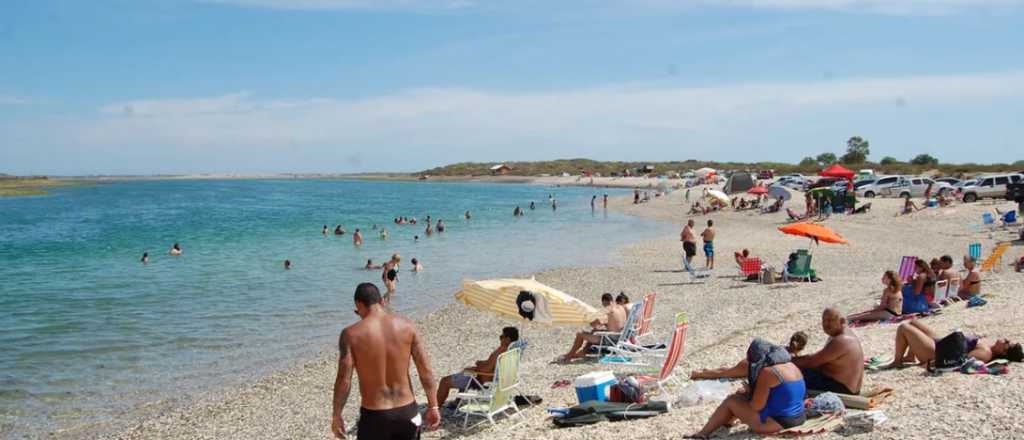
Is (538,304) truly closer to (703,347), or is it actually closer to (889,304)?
(703,347)

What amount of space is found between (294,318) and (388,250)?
15.7 meters

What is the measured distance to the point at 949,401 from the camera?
6977 mm

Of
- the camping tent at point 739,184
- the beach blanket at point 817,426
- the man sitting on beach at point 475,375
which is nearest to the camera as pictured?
the beach blanket at point 817,426

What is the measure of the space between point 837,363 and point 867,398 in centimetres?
38

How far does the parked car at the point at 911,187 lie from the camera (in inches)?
1593

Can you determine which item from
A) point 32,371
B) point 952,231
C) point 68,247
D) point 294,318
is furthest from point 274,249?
point 952,231

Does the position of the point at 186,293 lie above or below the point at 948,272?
below

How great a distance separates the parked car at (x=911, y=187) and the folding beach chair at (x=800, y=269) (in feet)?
86.0

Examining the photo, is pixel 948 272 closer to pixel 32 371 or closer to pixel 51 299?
pixel 32 371

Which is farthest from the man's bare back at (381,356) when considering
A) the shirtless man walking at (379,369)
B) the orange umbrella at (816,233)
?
the orange umbrella at (816,233)

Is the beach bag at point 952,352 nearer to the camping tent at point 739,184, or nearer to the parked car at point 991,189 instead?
the parked car at point 991,189

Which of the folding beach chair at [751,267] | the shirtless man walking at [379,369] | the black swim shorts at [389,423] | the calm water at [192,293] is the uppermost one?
the shirtless man walking at [379,369]

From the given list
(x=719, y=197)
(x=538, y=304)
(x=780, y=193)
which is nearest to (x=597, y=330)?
(x=538, y=304)

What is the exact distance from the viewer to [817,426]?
6512mm
